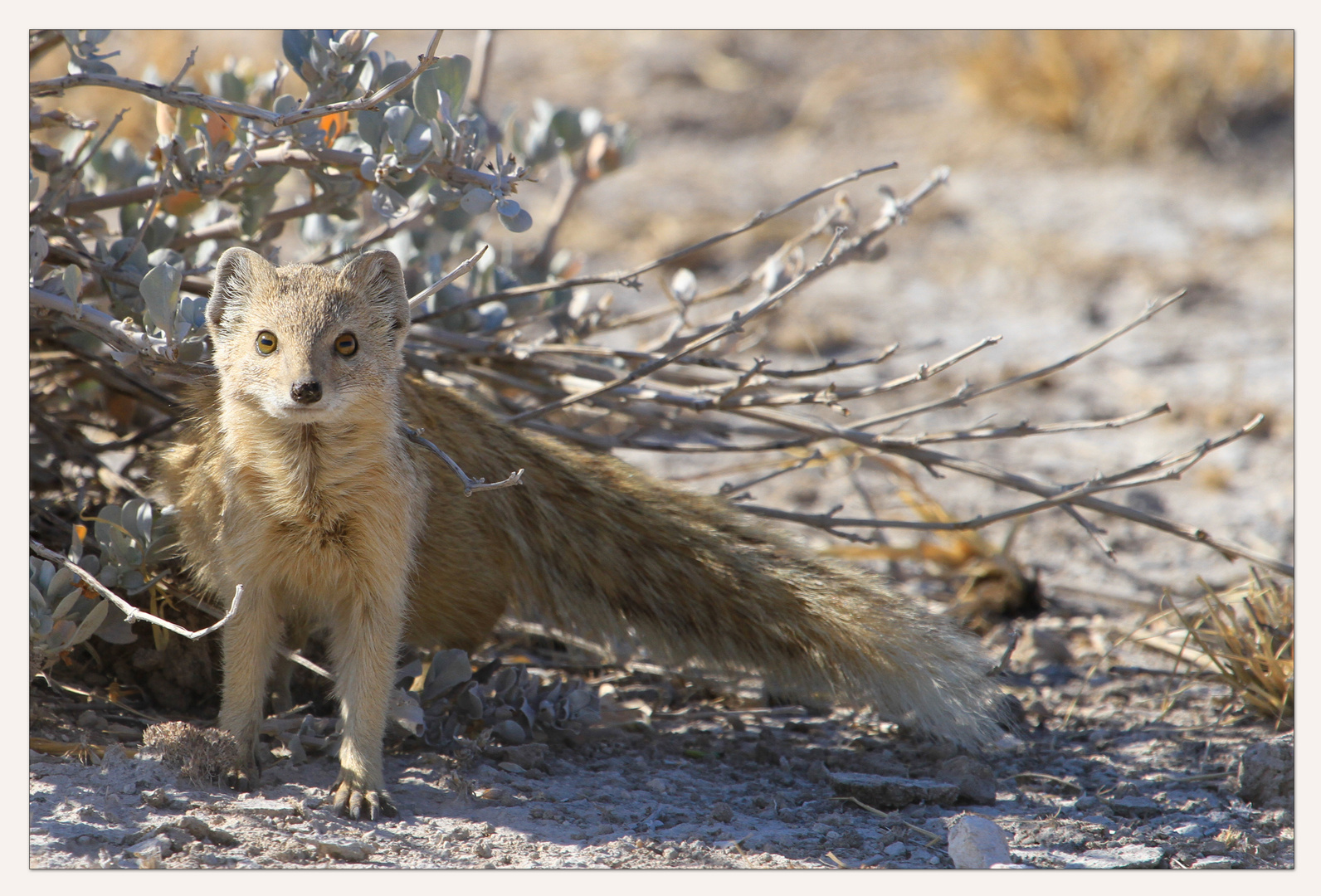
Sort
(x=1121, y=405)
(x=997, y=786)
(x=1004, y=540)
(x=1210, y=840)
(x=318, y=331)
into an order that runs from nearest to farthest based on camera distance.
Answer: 1. (x=318, y=331)
2. (x=1210, y=840)
3. (x=997, y=786)
4. (x=1004, y=540)
5. (x=1121, y=405)

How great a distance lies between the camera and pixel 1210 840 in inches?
105

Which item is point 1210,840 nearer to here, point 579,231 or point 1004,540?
point 1004,540

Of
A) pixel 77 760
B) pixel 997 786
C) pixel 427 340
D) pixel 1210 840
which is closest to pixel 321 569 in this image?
pixel 77 760

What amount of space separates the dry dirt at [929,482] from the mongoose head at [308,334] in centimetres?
85

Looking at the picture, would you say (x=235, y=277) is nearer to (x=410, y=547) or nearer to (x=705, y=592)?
(x=410, y=547)

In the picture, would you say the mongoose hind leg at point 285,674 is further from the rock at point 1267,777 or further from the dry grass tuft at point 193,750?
the rock at point 1267,777

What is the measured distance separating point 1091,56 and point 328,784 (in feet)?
21.6

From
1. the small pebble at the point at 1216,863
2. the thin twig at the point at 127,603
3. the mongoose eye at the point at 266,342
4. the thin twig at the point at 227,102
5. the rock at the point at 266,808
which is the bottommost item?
the rock at the point at 266,808

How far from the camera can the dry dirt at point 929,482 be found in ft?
7.98

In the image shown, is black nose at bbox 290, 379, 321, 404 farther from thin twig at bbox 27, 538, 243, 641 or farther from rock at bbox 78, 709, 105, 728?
rock at bbox 78, 709, 105, 728

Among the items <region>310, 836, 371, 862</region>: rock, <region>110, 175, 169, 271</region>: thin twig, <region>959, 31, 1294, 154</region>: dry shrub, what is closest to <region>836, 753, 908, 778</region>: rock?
<region>310, 836, 371, 862</region>: rock

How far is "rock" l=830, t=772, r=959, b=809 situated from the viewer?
109 inches

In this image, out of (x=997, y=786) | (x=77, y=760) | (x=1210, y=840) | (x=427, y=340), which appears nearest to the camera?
(x=77, y=760)

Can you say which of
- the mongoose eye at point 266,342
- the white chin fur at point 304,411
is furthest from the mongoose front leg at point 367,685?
the mongoose eye at point 266,342
